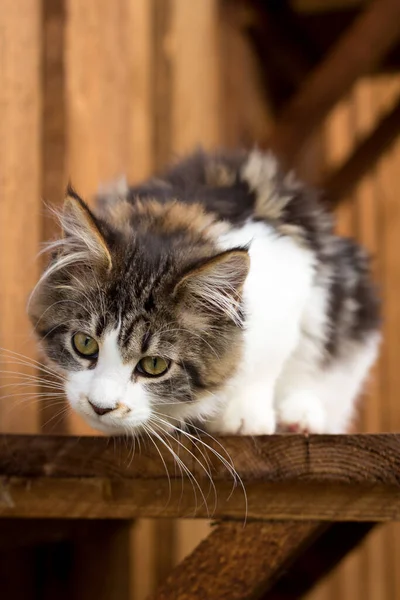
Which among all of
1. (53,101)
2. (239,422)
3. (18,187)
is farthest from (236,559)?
(53,101)

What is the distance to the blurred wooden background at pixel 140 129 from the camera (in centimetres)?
197

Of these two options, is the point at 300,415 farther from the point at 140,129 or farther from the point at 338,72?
the point at 338,72

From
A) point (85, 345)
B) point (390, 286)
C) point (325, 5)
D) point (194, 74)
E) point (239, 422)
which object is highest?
point (325, 5)

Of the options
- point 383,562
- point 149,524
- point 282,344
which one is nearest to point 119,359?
point 282,344

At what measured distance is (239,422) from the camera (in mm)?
1546

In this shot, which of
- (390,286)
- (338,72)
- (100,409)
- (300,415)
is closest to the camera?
(100,409)

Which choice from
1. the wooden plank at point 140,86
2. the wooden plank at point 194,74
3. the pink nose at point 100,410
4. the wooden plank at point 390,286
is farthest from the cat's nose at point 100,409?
the wooden plank at point 390,286

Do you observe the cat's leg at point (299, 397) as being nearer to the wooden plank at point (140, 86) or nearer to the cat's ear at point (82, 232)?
the cat's ear at point (82, 232)

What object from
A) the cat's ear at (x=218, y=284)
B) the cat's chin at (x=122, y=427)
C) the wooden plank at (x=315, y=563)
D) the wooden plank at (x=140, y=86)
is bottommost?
the wooden plank at (x=315, y=563)

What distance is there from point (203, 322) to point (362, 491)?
0.39 meters

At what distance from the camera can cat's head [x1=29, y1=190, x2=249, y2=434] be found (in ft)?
4.42

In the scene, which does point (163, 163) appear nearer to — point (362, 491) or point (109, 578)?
point (109, 578)

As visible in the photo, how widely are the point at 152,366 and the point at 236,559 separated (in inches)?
13.9

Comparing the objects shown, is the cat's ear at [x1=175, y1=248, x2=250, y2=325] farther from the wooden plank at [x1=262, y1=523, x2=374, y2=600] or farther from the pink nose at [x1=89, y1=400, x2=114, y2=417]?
the wooden plank at [x1=262, y1=523, x2=374, y2=600]
